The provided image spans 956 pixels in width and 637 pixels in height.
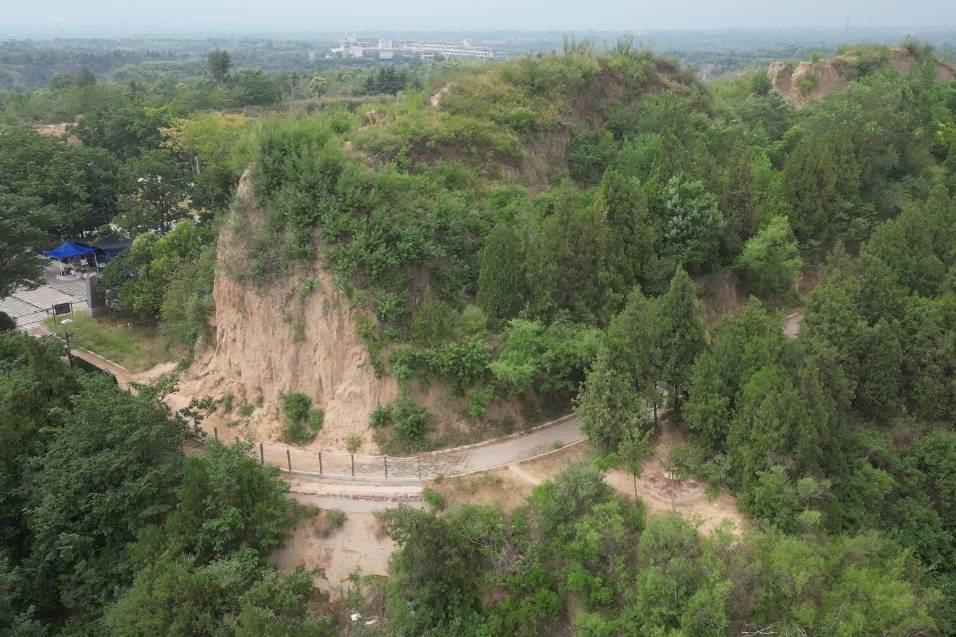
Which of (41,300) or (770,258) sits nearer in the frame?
(770,258)

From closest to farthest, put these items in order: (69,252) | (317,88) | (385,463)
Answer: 1. (385,463)
2. (69,252)
3. (317,88)

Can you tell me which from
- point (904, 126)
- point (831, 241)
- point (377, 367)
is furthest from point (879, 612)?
point (904, 126)

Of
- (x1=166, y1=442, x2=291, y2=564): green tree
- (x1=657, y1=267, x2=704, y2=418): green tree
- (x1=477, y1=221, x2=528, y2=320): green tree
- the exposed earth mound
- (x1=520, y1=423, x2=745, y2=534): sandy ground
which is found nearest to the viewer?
(x1=520, y1=423, x2=745, y2=534): sandy ground

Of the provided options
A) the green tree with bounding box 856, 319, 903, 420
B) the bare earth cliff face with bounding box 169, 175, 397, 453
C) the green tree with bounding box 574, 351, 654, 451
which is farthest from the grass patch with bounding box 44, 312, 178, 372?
the green tree with bounding box 856, 319, 903, 420

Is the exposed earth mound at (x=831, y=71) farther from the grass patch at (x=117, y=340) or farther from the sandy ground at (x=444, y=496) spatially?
the grass patch at (x=117, y=340)

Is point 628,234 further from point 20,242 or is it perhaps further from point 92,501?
point 20,242

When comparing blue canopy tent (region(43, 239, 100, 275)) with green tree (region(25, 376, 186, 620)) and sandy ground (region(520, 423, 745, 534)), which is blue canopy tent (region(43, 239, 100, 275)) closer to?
green tree (region(25, 376, 186, 620))

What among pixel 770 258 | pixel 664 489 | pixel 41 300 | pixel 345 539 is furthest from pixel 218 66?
pixel 664 489
